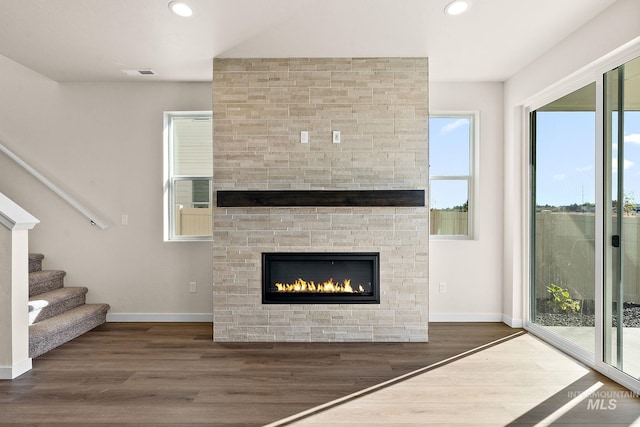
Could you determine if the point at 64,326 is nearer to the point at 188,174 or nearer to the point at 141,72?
the point at 188,174

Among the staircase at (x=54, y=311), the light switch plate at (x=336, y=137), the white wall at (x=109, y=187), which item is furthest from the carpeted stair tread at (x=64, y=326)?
the light switch plate at (x=336, y=137)

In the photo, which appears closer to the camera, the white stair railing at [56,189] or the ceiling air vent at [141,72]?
the ceiling air vent at [141,72]

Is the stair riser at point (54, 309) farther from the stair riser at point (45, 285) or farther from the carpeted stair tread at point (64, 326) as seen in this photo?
the stair riser at point (45, 285)

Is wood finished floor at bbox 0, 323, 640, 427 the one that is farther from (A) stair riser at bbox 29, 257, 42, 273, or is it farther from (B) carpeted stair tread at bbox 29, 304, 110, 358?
(A) stair riser at bbox 29, 257, 42, 273

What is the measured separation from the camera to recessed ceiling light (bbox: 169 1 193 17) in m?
2.79

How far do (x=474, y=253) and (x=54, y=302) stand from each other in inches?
169

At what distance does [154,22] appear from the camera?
304 centimetres

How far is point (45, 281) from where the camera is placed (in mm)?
4152

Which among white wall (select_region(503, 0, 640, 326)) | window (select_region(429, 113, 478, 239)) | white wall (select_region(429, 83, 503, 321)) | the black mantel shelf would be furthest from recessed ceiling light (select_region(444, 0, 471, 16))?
window (select_region(429, 113, 478, 239))

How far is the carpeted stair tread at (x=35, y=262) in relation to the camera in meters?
4.30

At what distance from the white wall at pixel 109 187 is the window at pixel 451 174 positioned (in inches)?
102

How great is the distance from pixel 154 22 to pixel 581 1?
301cm

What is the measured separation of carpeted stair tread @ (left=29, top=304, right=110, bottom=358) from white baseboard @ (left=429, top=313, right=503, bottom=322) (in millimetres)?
3537

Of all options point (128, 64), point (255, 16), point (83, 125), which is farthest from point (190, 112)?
point (255, 16)
